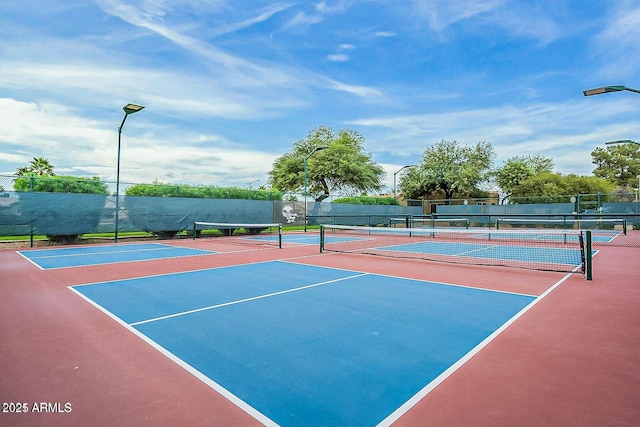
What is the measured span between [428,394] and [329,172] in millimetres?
34061

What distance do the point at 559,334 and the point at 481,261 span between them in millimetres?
5895

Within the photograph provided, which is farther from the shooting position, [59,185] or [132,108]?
[59,185]

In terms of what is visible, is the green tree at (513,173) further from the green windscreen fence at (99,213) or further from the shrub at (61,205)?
the shrub at (61,205)

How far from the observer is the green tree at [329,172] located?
36328 millimetres

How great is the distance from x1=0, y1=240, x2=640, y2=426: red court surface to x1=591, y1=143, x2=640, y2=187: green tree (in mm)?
59193

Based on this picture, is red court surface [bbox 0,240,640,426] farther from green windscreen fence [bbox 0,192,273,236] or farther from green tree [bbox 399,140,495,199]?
green tree [bbox 399,140,495,199]

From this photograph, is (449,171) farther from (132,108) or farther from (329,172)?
(132,108)

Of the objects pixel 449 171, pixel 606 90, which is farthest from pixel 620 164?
pixel 606 90

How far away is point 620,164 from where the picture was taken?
52.7 meters

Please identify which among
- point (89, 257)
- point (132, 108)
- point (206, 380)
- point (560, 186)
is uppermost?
point (132, 108)

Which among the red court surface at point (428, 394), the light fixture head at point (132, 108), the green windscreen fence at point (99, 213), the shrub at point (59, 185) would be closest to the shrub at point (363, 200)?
the green windscreen fence at point (99, 213)

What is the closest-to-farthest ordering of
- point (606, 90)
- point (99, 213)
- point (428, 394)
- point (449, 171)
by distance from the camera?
point (428, 394) → point (606, 90) → point (99, 213) → point (449, 171)

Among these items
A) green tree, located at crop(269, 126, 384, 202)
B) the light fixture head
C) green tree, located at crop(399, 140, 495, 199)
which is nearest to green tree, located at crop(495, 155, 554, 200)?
green tree, located at crop(399, 140, 495, 199)

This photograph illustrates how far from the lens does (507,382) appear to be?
2.85 meters
